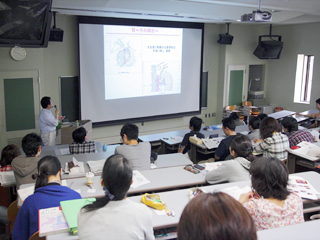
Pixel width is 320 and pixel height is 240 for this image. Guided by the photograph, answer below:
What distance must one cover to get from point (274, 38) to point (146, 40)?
3975 mm

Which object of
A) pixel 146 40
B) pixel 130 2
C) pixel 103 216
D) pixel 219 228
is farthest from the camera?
pixel 146 40

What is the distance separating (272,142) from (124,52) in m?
4.02

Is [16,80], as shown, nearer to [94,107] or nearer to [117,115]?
[94,107]

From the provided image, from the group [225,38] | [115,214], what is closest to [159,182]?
[115,214]

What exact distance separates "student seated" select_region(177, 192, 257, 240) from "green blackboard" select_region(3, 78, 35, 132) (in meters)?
5.47

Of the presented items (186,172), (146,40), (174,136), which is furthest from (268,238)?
(146,40)

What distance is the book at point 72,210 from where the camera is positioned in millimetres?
1951

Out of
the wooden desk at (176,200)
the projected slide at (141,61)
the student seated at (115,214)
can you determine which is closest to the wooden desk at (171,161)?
the wooden desk at (176,200)

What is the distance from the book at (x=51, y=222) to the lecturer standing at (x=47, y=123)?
11.6 ft

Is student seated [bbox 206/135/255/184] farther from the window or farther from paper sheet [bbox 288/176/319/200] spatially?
the window

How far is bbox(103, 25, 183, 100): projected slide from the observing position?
21.8 feet

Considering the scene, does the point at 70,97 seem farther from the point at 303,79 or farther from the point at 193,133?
the point at 303,79

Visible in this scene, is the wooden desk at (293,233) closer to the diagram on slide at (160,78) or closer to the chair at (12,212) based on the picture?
the chair at (12,212)

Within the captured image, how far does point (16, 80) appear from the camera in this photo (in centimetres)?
570
